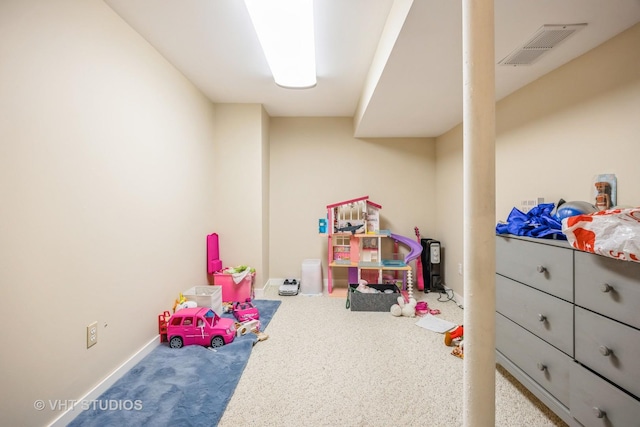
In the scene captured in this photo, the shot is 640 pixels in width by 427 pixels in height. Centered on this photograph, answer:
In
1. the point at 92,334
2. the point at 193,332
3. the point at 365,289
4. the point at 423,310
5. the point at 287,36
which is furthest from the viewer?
the point at 365,289

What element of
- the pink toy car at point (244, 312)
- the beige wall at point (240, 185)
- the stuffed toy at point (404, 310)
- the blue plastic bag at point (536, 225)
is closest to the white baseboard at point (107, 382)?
the pink toy car at point (244, 312)

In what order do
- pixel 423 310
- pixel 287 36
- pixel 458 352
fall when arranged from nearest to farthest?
pixel 287 36, pixel 458 352, pixel 423 310

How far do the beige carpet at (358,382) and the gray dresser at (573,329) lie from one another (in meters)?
0.28

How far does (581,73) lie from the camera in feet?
5.08

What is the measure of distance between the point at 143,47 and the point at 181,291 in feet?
6.88

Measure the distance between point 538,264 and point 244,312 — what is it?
7.82 feet

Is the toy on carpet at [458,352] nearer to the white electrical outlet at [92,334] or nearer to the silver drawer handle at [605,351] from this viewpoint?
the silver drawer handle at [605,351]

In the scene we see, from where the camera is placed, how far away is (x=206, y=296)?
97.0 inches

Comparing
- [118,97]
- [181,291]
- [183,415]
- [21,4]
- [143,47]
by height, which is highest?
[143,47]

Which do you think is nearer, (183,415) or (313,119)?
(183,415)

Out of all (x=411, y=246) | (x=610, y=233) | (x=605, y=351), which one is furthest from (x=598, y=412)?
(x=411, y=246)

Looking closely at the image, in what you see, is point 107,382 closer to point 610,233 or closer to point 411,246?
point 610,233

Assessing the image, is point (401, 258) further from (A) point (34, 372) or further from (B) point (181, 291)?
(A) point (34, 372)

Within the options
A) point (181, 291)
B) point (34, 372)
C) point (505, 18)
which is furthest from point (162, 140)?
point (505, 18)
